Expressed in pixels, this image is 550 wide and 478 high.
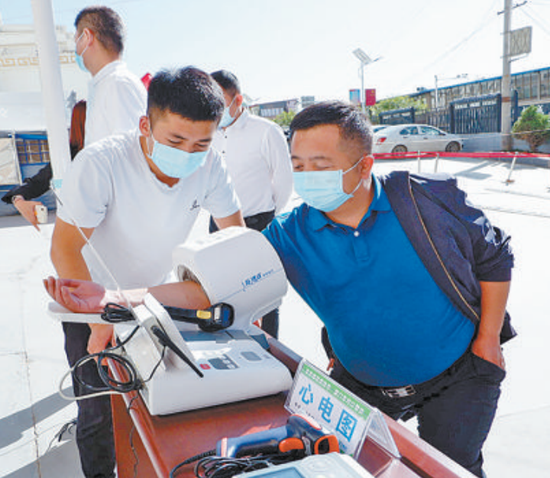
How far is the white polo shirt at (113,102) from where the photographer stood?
2.04 meters

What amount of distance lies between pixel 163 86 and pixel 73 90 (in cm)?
859

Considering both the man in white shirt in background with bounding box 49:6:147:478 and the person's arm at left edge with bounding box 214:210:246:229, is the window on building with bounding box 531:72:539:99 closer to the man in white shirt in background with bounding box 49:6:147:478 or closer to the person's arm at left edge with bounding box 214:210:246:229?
the man in white shirt in background with bounding box 49:6:147:478

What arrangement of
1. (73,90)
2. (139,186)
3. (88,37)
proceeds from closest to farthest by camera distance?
(139,186), (88,37), (73,90)

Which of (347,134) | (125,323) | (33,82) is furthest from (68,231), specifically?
(33,82)

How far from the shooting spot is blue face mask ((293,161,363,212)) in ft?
4.30

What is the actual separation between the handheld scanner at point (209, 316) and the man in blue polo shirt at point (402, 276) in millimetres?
77

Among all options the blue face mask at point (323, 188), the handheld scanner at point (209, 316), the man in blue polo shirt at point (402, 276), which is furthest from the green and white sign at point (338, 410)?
the blue face mask at point (323, 188)

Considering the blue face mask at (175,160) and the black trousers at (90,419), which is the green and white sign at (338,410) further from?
the black trousers at (90,419)

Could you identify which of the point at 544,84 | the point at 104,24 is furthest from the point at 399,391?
the point at 544,84

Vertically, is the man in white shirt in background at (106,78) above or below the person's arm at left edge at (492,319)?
above

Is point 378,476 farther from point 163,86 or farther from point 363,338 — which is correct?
point 163,86

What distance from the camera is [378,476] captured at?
76cm

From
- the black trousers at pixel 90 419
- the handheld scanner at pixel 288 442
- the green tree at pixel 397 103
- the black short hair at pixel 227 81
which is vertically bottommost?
the black trousers at pixel 90 419

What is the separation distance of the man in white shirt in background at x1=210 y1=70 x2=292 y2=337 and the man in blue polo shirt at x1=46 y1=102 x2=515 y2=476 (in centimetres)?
158
